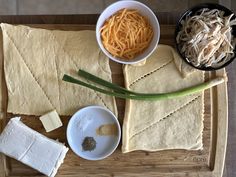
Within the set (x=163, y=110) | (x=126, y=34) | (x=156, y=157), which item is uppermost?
(x=126, y=34)

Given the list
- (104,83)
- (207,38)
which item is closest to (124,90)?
(104,83)

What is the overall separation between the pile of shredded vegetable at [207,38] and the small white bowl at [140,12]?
7 centimetres

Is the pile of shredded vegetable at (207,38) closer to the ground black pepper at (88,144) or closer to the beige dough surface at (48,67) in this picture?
the beige dough surface at (48,67)

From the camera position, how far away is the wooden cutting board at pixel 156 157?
1284mm

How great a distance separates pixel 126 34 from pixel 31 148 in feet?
1.47

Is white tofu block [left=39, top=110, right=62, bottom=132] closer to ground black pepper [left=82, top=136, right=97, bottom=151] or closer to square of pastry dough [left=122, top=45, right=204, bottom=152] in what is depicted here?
ground black pepper [left=82, top=136, right=97, bottom=151]

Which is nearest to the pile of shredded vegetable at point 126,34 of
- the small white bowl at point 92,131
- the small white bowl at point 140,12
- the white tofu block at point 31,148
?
the small white bowl at point 140,12

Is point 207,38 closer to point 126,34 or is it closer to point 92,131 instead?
point 126,34

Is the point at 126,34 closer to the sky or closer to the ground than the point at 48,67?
closer to the sky

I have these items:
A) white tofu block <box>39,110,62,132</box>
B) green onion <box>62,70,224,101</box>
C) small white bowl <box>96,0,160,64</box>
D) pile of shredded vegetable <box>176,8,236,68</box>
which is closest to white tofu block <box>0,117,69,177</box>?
white tofu block <box>39,110,62,132</box>

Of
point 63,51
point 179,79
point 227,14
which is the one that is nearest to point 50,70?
point 63,51

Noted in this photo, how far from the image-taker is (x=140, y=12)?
125 centimetres

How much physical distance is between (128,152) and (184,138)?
0.18 metres

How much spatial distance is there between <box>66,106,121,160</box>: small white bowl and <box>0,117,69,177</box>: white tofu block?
1.8 inches
